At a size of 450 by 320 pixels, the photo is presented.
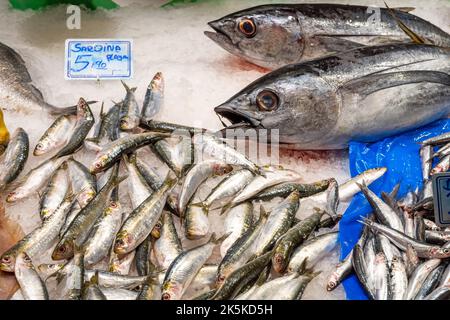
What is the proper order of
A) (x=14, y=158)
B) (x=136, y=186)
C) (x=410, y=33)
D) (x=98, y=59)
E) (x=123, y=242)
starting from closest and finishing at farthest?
(x=123, y=242) < (x=136, y=186) < (x=14, y=158) < (x=410, y=33) < (x=98, y=59)

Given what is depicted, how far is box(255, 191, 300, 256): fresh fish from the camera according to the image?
2.65 metres

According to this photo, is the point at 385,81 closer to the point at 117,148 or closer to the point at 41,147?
the point at 117,148

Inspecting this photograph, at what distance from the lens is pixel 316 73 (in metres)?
3.06

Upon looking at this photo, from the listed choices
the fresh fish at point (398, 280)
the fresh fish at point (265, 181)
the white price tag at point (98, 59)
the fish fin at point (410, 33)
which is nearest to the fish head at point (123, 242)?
the fresh fish at point (265, 181)

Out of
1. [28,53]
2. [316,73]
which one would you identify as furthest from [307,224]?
[28,53]

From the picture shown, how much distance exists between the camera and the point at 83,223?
8.83 feet

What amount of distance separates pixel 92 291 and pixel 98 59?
158cm

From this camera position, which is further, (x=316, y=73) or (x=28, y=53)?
(x=28, y=53)

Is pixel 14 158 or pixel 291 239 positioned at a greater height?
pixel 14 158

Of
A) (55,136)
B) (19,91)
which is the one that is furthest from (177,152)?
(19,91)

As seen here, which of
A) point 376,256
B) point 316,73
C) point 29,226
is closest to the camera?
point 376,256

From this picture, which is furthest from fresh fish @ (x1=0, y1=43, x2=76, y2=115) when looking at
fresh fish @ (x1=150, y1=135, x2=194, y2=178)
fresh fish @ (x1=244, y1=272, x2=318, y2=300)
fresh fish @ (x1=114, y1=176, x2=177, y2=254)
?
fresh fish @ (x1=244, y1=272, x2=318, y2=300)
